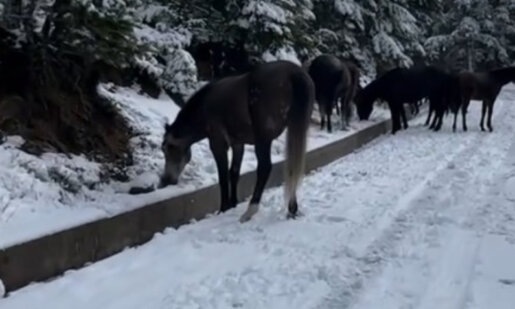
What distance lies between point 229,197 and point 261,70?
1.54 meters

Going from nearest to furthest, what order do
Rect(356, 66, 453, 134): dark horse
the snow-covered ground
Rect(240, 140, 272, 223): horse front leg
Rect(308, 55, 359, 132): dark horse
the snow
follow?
the snow-covered ground
Rect(240, 140, 272, 223): horse front leg
the snow
Rect(308, 55, 359, 132): dark horse
Rect(356, 66, 453, 134): dark horse

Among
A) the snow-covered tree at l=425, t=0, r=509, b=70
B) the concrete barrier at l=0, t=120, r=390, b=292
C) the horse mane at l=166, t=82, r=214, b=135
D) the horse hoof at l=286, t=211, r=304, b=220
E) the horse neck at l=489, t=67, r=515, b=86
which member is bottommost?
the snow-covered tree at l=425, t=0, r=509, b=70

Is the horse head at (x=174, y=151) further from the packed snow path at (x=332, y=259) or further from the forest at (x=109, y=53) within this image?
the packed snow path at (x=332, y=259)

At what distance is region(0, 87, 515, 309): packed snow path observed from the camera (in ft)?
14.8

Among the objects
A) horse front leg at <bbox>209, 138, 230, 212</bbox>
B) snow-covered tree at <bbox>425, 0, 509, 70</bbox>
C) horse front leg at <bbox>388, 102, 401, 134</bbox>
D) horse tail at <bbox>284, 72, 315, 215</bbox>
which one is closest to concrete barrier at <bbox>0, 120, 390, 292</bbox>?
horse front leg at <bbox>209, 138, 230, 212</bbox>

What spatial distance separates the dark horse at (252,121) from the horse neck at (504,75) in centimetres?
1121

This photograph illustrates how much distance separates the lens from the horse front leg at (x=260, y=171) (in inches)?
266

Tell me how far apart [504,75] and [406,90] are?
2.47 meters

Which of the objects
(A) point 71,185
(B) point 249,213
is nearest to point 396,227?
(B) point 249,213

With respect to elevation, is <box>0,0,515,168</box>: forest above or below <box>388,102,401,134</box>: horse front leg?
above

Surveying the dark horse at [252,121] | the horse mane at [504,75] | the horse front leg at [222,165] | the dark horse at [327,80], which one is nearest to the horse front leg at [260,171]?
the dark horse at [252,121]

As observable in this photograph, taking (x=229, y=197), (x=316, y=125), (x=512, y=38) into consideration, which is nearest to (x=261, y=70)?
(x=229, y=197)

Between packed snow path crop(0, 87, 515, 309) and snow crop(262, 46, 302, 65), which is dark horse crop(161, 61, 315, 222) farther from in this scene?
snow crop(262, 46, 302, 65)

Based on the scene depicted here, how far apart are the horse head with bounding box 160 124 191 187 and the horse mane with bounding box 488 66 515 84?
11.7 m
